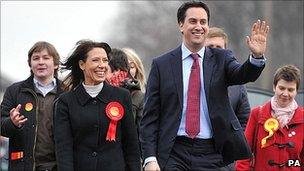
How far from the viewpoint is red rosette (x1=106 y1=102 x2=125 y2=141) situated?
29.8 feet

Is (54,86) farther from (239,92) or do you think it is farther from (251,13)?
(251,13)

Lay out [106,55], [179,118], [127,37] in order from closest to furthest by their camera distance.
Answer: [179,118], [106,55], [127,37]

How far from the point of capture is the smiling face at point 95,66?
930cm

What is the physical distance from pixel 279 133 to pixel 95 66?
2.26m

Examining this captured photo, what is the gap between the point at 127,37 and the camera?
5034 centimetres

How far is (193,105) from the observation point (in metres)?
8.70

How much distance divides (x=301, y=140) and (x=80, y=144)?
101 inches

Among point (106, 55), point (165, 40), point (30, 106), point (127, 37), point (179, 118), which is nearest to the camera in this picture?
point (179, 118)

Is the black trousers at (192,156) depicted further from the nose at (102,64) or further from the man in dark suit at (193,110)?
the nose at (102,64)

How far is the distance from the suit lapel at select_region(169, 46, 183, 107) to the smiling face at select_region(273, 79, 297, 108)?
184 centimetres

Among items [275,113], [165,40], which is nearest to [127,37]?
[165,40]

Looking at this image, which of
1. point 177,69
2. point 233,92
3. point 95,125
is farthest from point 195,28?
point 233,92

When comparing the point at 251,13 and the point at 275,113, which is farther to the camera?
the point at 251,13

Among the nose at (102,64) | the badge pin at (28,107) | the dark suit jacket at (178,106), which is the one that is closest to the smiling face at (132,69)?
the badge pin at (28,107)
